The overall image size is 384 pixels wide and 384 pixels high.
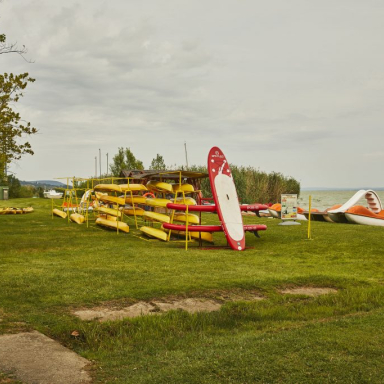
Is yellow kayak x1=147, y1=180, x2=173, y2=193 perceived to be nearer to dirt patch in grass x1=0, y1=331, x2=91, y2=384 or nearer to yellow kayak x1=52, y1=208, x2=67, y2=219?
dirt patch in grass x1=0, y1=331, x2=91, y2=384

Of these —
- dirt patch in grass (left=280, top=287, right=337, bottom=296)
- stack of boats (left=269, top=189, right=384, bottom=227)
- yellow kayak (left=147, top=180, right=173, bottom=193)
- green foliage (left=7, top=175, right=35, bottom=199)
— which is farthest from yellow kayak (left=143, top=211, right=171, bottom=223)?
green foliage (left=7, top=175, right=35, bottom=199)

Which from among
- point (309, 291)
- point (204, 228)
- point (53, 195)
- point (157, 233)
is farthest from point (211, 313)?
point (53, 195)

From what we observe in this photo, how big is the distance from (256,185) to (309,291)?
108 ft

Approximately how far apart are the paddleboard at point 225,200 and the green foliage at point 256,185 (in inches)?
900

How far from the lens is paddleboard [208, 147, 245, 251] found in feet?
43.2

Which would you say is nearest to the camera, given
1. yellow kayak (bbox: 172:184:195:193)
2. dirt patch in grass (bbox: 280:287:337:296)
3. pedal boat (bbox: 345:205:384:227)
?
dirt patch in grass (bbox: 280:287:337:296)

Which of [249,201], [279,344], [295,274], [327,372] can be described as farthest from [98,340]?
[249,201]

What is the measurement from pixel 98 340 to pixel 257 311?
225cm

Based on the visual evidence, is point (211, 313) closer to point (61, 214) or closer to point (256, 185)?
point (61, 214)

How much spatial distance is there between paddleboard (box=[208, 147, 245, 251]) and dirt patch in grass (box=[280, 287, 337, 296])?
15.7 ft

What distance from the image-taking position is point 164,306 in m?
6.78

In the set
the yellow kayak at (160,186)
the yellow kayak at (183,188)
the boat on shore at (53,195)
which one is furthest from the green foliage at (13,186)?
the yellow kayak at (183,188)

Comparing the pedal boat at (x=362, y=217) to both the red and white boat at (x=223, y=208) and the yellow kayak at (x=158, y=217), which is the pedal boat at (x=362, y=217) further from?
the yellow kayak at (x=158, y=217)

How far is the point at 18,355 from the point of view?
4.58 m
